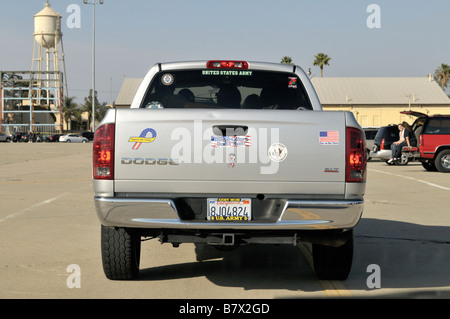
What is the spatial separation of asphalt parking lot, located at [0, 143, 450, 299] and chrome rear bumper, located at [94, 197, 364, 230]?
64 cm

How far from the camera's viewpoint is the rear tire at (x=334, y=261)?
5.96 meters

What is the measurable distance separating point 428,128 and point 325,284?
18.2 metres

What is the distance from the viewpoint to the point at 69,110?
12131 cm

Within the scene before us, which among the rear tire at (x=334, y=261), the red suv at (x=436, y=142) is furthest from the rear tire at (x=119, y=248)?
the red suv at (x=436, y=142)

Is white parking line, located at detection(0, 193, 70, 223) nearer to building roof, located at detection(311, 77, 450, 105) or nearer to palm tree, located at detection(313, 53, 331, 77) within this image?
building roof, located at detection(311, 77, 450, 105)

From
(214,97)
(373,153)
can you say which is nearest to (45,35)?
(373,153)

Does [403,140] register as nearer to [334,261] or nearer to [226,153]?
[334,261]

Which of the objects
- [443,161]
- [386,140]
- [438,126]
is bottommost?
[443,161]

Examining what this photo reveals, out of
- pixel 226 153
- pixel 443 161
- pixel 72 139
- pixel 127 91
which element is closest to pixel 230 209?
pixel 226 153

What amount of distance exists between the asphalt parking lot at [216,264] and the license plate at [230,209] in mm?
699

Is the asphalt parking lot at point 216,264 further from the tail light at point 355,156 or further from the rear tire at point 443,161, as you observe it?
the rear tire at point 443,161

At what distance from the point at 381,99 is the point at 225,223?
84696 mm

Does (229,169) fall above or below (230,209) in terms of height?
above

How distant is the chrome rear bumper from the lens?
5.29 metres
